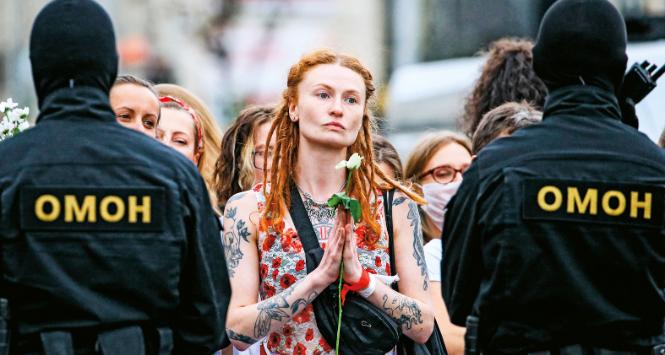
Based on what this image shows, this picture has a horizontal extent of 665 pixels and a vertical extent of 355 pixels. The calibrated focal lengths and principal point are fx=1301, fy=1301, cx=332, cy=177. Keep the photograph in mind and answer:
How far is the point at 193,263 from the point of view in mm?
4539

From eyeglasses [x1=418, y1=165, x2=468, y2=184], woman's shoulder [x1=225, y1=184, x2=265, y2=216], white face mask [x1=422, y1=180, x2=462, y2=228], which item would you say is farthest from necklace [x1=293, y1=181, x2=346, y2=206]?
eyeglasses [x1=418, y1=165, x2=468, y2=184]

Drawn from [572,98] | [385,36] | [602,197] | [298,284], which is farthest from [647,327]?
[385,36]

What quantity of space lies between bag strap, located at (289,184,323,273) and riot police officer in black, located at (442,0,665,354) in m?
0.65

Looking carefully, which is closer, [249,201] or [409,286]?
[409,286]

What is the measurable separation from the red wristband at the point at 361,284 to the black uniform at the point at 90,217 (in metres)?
0.66

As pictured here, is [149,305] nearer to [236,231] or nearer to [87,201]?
[87,201]

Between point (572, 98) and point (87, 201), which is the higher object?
point (572, 98)

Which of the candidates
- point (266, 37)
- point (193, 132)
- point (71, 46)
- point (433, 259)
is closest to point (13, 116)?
point (193, 132)

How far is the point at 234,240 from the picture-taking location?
17.3ft

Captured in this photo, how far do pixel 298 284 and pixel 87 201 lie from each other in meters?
1.01

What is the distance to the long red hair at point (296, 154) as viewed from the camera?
5258mm

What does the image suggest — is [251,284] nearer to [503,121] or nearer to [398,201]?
[398,201]

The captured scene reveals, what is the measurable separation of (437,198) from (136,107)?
1978 millimetres

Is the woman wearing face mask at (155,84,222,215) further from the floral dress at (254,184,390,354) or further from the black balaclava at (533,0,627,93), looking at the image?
the black balaclava at (533,0,627,93)
